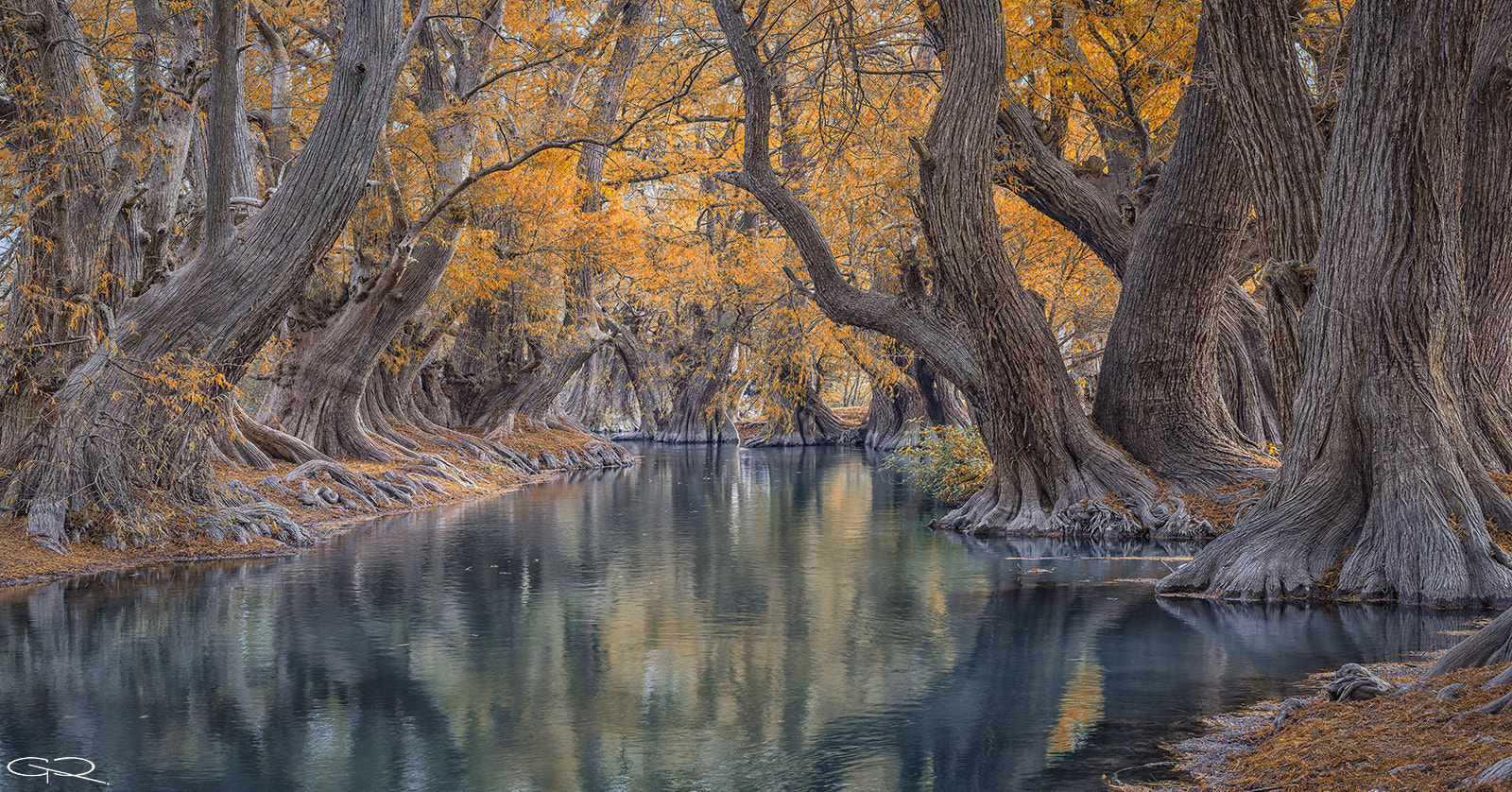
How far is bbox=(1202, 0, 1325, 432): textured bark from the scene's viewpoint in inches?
377

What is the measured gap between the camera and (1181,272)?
13891 millimetres

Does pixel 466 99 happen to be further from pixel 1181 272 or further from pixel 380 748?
pixel 380 748

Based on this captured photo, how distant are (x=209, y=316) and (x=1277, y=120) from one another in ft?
33.1

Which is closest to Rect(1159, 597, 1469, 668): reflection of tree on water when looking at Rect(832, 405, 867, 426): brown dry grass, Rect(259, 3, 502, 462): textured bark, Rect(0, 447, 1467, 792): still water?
→ Rect(0, 447, 1467, 792): still water

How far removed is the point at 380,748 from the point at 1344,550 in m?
7.32


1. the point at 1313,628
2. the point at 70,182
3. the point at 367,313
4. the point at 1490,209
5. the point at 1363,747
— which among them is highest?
the point at 70,182

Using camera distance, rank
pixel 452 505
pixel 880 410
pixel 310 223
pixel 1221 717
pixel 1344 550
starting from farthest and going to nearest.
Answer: pixel 880 410
pixel 452 505
pixel 310 223
pixel 1344 550
pixel 1221 717

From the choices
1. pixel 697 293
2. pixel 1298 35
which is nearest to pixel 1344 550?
pixel 1298 35

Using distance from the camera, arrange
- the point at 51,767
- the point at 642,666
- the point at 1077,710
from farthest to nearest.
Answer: the point at 642,666 → the point at 1077,710 → the point at 51,767

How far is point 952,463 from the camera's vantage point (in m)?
19.0

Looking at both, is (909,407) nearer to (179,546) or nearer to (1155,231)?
(1155,231)

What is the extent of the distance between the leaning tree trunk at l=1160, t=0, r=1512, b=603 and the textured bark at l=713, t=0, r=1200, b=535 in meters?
4.28

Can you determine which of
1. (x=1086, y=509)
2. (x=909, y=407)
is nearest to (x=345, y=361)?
(x=1086, y=509)

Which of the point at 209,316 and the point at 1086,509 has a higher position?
the point at 209,316
